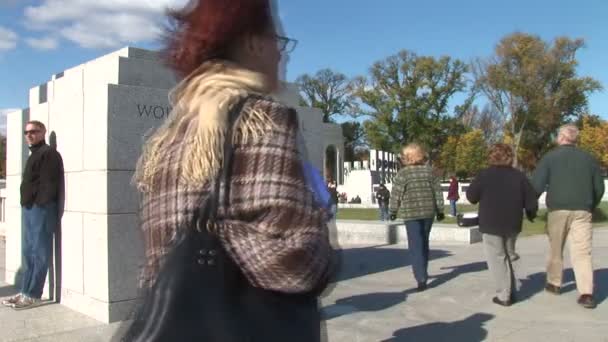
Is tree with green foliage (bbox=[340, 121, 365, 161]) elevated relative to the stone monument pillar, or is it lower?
elevated

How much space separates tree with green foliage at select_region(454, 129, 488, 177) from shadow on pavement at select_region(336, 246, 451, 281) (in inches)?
2248

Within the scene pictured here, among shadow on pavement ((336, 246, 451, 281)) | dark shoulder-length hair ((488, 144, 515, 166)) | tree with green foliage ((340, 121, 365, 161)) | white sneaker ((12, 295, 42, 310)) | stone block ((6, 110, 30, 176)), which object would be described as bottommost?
shadow on pavement ((336, 246, 451, 281))

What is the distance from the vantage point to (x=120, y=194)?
532 cm

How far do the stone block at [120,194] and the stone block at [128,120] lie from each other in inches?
2.7

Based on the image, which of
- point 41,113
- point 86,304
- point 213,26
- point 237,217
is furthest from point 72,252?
point 237,217

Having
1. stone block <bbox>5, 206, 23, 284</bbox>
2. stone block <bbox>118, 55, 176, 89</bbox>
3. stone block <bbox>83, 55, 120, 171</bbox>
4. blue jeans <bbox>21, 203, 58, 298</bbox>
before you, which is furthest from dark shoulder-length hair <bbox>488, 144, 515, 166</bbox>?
stone block <bbox>5, 206, 23, 284</bbox>

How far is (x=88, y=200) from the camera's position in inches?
217

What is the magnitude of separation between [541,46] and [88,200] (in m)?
59.1

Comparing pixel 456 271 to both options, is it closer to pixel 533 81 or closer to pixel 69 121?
pixel 69 121

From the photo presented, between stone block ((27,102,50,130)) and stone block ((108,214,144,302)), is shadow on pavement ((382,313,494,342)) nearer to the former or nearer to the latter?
stone block ((108,214,144,302))

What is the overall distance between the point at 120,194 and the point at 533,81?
5835cm

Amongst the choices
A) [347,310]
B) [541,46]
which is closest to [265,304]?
[347,310]

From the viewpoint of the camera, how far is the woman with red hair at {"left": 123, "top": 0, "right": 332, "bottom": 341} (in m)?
1.39

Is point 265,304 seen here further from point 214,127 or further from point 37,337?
point 37,337
